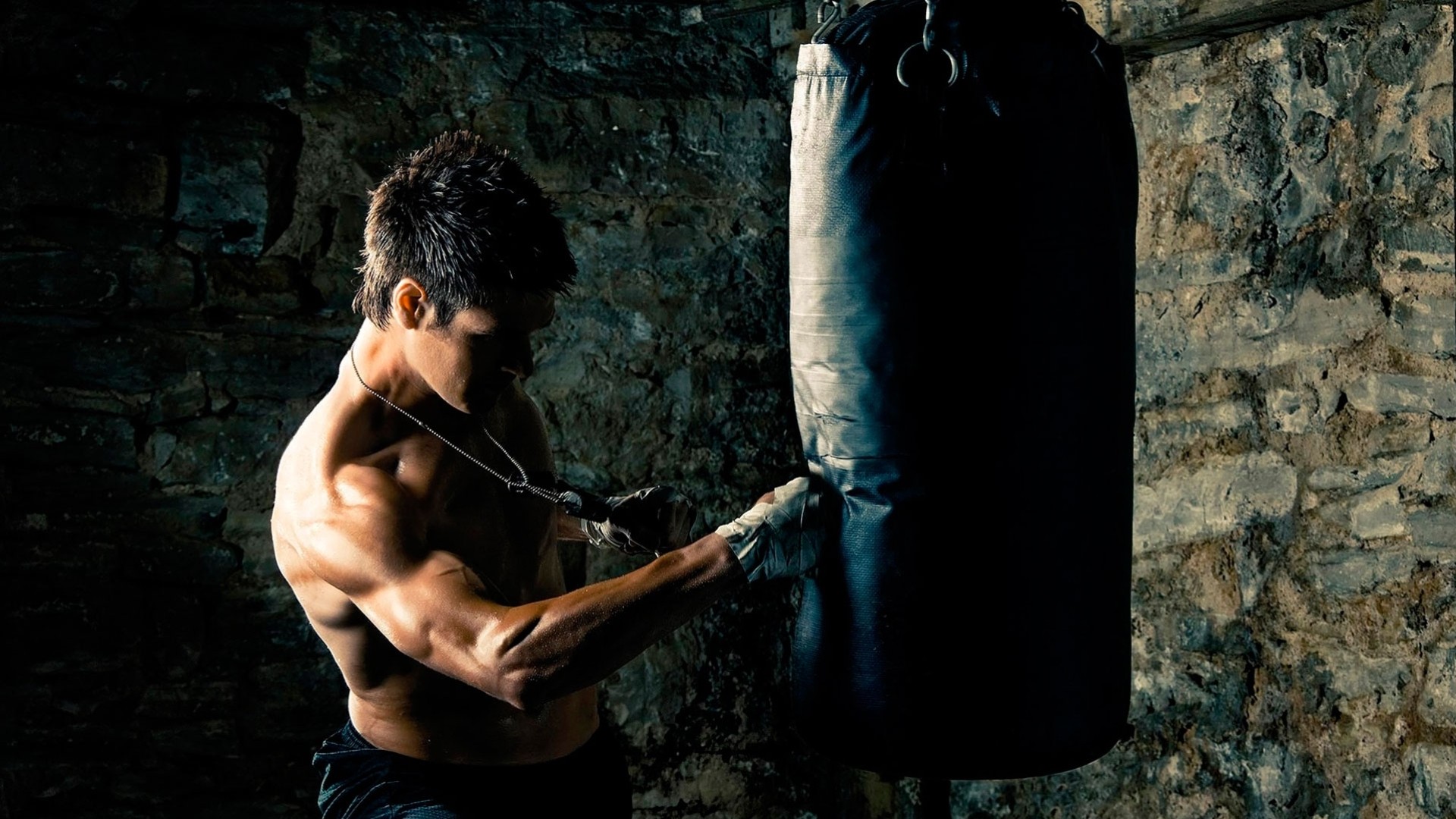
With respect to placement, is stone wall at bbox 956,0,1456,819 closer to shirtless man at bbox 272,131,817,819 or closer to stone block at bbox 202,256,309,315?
shirtless man at bbox 272,131,817,819

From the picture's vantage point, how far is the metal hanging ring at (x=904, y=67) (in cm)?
151

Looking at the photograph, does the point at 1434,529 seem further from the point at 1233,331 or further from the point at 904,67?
the point at 904,67

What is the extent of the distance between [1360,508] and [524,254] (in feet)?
4.82

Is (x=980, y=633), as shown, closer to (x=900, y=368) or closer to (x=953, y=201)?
(x=900, y=368)

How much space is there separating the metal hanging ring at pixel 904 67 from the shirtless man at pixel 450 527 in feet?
1.80

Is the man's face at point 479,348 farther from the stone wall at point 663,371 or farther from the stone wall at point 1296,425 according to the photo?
the stone wall at point 1296,425

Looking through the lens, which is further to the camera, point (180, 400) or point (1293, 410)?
point (180, 400)

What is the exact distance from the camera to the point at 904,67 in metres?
1.55

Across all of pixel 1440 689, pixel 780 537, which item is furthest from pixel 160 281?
pixel 1440 689

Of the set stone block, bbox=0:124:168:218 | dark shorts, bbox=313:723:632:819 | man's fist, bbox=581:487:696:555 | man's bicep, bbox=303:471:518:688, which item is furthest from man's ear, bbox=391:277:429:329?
stone block, bbox=0:124:168:218

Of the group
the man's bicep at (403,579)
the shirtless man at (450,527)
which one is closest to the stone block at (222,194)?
the shirtless man at (450,527)

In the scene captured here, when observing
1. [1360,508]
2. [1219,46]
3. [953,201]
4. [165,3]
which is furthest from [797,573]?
[165,3]

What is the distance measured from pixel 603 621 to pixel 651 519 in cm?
28

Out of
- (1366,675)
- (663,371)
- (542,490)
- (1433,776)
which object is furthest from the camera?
(663,371)
